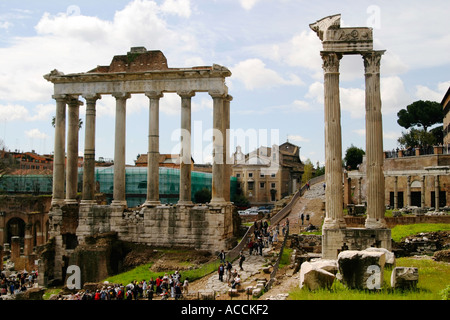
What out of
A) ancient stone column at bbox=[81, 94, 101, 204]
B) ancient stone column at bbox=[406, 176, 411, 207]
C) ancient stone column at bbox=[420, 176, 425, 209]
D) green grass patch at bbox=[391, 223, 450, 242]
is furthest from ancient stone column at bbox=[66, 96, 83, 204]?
ancient stone column at bbox=[406, 176, 411, 207]

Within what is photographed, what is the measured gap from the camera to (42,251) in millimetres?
26641

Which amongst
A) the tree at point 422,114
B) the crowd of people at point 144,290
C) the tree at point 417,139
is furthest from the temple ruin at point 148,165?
the tree at point 422,114

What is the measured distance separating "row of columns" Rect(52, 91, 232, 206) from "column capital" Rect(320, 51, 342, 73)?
7519 millimetres

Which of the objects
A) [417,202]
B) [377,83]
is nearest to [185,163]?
[377,83]

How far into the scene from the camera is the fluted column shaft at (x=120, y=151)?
2658cm

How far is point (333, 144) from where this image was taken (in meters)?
18.9

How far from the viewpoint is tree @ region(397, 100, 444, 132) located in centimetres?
6191

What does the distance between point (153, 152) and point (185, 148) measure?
1.86 m

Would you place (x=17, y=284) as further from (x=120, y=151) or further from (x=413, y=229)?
(x=413, y=229)

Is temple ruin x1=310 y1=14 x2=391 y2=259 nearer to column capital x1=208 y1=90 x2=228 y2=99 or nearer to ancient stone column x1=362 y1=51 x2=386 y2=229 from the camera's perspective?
ancient stone column x1=362 y1=51 x2=386 y2=229

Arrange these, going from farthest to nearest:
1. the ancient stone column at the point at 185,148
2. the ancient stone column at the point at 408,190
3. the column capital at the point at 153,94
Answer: the ancient stone column at the point at 408,190 < the column capital at the point at 153,94 < the ancient stone column at the point at 185,148

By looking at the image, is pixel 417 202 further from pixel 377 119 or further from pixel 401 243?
pixel 377 119

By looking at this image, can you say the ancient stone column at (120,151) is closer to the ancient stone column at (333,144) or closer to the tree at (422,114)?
the ancient stone column at (333,144)

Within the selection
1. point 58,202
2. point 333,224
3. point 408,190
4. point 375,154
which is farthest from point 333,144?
point 408,190
